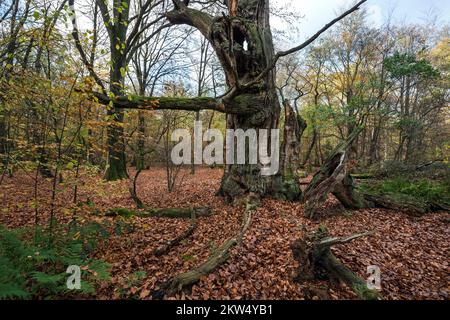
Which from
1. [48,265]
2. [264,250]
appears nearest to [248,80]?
[264,250]

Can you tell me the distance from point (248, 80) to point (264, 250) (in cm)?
464

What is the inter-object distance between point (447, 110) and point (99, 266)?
22.5 meters

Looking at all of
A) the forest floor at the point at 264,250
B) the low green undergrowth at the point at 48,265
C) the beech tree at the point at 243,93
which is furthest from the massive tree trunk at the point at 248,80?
the low green undergrowth at the point at 48,265

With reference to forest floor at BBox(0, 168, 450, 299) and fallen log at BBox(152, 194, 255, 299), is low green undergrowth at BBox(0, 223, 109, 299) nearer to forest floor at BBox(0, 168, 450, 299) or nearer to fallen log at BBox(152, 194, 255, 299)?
forest floor at BBox(0, 168, 450, 299)

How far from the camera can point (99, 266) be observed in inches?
120

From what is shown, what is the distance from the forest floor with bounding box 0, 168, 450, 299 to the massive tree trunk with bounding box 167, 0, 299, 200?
73 cm

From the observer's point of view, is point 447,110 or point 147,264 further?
point 447,110

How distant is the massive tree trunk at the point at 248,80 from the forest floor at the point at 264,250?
0.73 metres

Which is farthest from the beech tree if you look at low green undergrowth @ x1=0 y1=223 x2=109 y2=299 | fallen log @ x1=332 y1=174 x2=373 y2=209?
low green undergrowth @ x1=0 y1=223 x2=109 y2=299

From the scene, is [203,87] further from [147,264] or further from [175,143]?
[147,264]

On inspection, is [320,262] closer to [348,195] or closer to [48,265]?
[348,195]

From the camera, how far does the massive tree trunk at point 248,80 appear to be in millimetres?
5887

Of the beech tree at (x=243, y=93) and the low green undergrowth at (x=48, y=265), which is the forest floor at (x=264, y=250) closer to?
the low green undergrowth at (x=48, y=265)
